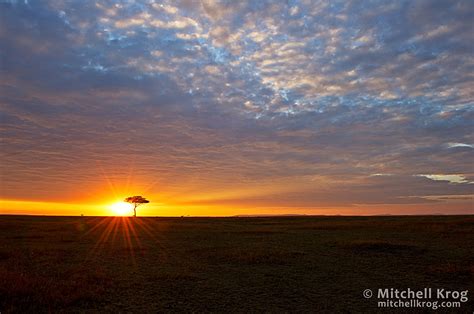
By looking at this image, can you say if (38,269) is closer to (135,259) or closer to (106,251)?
(135,259)

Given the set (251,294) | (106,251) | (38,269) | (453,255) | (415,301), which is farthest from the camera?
(106,251)

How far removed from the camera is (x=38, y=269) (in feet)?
63.3

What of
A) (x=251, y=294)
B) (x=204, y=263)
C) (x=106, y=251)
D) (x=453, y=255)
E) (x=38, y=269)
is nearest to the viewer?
(x=251, y=294)

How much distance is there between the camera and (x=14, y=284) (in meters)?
13.8

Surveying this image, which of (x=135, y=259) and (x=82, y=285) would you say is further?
(x=135, y=259)

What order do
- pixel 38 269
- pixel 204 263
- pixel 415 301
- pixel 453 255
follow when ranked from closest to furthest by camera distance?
pixel 415 301 → pixel 38 269 → pixel 204 263 → pixel 453 255

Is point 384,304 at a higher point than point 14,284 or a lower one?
lower

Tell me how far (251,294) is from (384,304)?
517 cm

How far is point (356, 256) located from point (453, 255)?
657cm

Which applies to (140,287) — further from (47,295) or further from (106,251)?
(106,251)

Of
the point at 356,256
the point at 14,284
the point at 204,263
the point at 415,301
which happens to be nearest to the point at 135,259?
the point at 204,263

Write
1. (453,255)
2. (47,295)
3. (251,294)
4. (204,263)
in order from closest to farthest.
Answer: (47,295)
(251,294)
(204,263)
(453,255)

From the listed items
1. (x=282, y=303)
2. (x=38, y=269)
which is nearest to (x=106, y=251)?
(x=38, y=269)

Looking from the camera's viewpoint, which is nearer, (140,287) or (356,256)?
(140,287)
